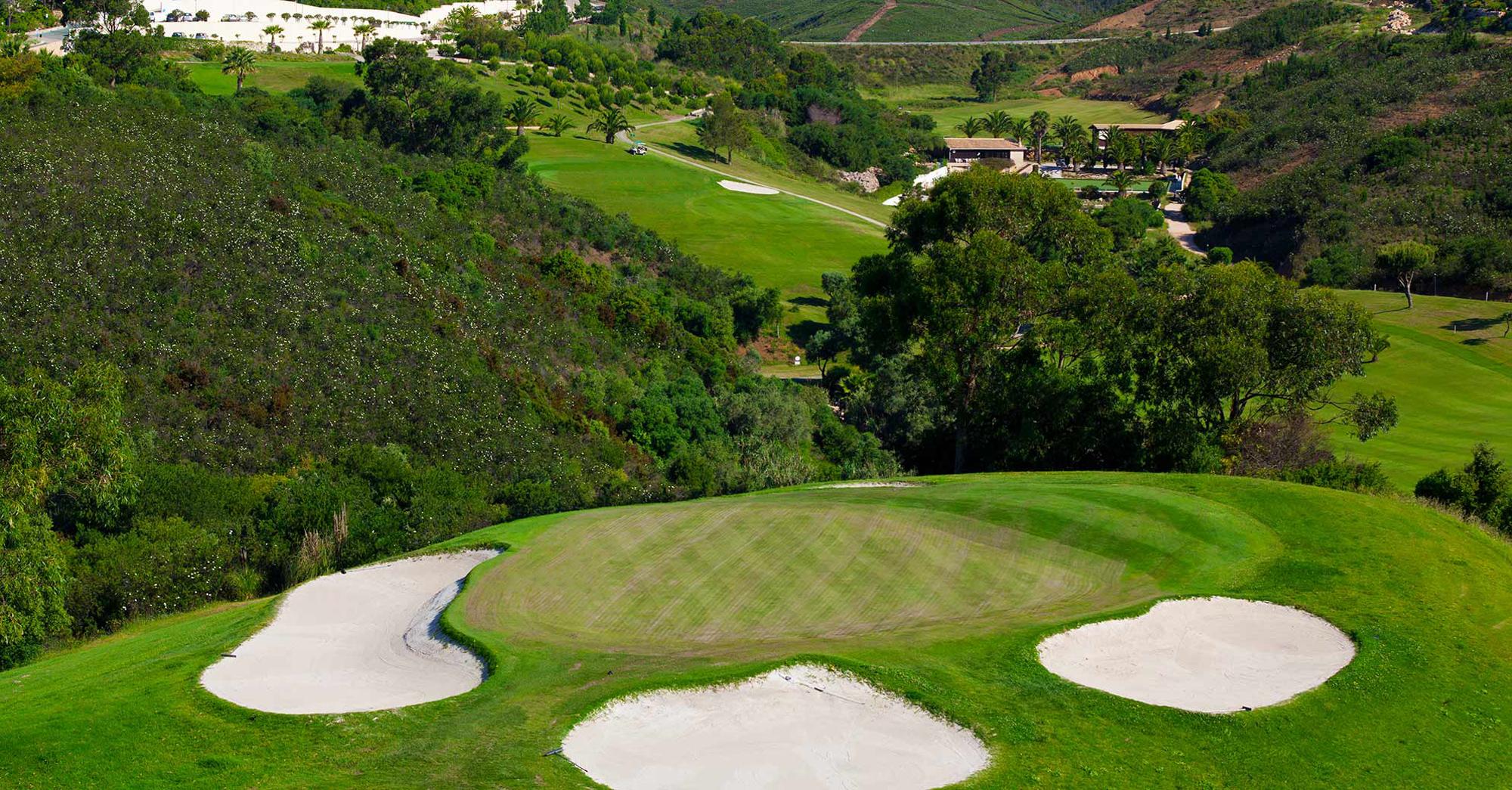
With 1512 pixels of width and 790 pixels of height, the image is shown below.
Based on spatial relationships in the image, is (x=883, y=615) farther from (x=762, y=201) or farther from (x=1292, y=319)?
(x=762, y=201)

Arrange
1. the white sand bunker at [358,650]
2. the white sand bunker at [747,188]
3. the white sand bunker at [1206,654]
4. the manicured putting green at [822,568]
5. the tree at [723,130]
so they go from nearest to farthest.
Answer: the white sand bunker at [358,650] < the white sand bunker at [1206,654] < the manicured putting green at [822,568] < the white sand bunker at [747,188] < the tree at [723,130]

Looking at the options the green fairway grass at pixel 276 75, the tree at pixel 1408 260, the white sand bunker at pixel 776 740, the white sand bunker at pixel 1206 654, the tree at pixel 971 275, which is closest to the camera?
the white sand bunker at pixel 776 740

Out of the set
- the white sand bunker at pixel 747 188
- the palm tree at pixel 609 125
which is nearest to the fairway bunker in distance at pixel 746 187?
the white sand bunker at pixel 747 188

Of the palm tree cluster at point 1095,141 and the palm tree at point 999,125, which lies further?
the palm tree at point 999,125

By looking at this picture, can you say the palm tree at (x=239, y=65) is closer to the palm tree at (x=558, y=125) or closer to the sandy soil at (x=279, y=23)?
the sandy soil at (x=279, y=23)

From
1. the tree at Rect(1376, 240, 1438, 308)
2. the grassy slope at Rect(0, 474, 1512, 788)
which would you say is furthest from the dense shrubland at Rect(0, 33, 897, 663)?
the tree at Rect(1376, 240, 1438, 308)

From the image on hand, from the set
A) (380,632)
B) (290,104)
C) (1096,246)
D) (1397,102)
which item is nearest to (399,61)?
(290,104)
